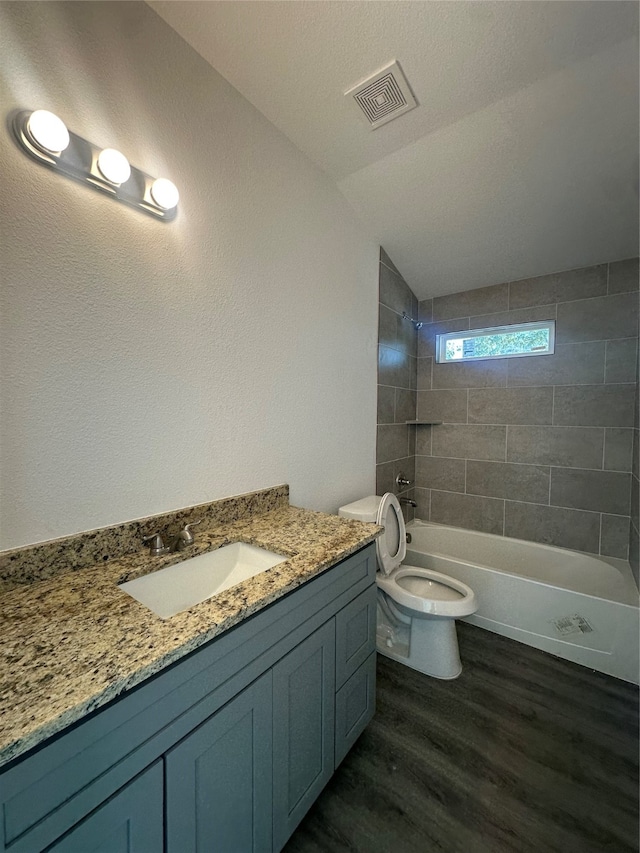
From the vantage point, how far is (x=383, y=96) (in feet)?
4.61

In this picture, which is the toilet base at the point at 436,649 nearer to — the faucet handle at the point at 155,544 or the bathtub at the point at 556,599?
the bathtub at the point at 556,599

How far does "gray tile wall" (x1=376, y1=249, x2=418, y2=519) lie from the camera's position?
7.95 feet

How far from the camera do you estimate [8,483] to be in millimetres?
845

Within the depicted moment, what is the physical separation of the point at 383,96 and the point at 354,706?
8.10 feet

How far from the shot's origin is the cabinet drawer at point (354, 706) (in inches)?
45.9

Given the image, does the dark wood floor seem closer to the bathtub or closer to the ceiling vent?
the bathtub

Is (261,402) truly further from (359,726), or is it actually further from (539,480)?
(539,480)

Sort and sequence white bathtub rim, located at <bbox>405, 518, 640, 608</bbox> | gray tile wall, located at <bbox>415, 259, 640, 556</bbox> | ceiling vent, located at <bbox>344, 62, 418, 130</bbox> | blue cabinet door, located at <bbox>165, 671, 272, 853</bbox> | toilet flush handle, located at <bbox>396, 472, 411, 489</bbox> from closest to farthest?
blue cabinet door, located at <bbox>165, 671, 272, 853</bbox> → ceiling vent, located at <bbox>344, 62, 418, 130</bbox> → white bathtub rim, located at <bbox>405, 518, 640, 608</bbox> → gray tile wall, located at <bbox>415, 259, 640, 556</bbox> → toilet flush handle, located at <bbox>396, 472, 411, 489</bbox>

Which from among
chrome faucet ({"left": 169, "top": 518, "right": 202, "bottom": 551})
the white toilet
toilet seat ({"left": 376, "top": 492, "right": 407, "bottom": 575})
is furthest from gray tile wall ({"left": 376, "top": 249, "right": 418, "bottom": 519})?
chrome faucet ({"left": 169, "top": 518, "right": 202, "bottom": 551})

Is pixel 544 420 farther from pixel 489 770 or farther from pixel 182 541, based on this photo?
pixel 182 541

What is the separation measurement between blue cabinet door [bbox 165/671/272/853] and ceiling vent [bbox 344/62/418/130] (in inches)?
84.3

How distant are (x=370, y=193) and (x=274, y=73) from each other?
792mm

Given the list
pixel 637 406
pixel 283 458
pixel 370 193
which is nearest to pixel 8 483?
pixel 283 458

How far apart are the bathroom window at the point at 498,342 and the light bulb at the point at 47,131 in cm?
263
